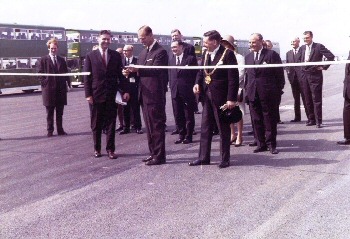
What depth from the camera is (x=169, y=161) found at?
784cm

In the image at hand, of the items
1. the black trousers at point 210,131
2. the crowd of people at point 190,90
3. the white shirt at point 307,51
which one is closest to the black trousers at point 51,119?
the crowd of people at point 190,90

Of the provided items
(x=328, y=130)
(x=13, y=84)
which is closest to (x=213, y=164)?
(x=328, y=130)

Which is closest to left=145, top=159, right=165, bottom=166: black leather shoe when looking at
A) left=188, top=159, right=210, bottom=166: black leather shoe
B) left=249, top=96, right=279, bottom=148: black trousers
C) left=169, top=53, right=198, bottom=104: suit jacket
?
left=188, top=159, right=210, bottom=166: black leather shoe

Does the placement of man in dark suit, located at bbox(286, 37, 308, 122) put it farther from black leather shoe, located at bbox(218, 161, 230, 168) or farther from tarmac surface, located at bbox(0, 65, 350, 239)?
black leather shoe, located at bbox(218, 161, 230, 168)

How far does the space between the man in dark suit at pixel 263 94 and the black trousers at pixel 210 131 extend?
1.14 meters

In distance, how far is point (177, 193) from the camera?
19.0 ft

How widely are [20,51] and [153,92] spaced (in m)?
24.4

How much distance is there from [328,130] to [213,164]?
414cm

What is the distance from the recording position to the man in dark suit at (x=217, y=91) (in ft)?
23.9

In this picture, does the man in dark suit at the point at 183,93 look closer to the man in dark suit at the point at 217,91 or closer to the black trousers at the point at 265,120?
the black trousers at the point at 265,120

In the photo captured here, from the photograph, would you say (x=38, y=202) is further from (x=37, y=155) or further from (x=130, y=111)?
(x=130, y=111)

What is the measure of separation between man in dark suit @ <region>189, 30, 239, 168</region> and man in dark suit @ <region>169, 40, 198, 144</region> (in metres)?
2.22

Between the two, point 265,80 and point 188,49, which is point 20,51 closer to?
point 188,49

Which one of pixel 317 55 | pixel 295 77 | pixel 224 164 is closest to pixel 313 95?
pixel 317 55
